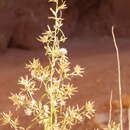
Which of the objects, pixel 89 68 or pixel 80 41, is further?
pixel 80 41

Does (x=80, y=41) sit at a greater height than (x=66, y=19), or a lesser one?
lesser

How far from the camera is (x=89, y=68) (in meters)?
4.98

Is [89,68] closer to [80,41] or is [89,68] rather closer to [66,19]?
[80,41]

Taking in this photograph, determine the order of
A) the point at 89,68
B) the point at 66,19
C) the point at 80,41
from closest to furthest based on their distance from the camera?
the point at 89,68 < the point at 80,41 < the point at 66,19

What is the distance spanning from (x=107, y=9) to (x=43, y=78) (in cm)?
534

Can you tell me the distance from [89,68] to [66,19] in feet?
6.37

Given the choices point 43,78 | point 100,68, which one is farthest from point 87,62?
point 43,78

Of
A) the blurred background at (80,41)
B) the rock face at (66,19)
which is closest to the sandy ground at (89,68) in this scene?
the blurred background at (80,41)

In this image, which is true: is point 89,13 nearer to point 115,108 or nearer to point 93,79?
point 93,79

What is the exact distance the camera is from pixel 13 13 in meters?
6.19

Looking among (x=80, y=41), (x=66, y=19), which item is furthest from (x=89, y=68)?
(x=66, y=19)

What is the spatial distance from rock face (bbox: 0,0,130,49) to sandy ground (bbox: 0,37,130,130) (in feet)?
0.67

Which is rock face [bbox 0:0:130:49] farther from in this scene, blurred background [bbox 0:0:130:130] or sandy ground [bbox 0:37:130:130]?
sandy ground [bbox 0:37:130:130]

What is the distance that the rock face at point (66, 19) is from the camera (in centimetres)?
618
